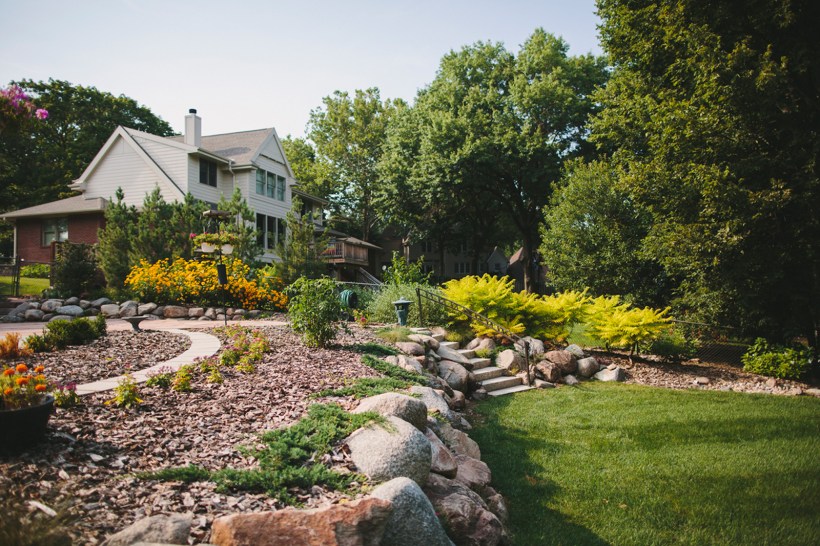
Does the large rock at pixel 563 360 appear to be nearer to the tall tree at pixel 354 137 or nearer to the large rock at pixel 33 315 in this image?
the large rock at pixel 33 315

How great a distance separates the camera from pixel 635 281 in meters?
15.7

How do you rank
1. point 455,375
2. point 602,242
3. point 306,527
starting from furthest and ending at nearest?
point 602,242
point 455,375
point 306,527

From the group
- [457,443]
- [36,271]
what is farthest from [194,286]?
[36,271]

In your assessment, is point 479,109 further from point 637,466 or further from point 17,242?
point 17,242

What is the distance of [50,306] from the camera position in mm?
13289

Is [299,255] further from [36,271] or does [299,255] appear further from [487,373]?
[36,271]

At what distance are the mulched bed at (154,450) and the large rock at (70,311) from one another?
997 centimetres

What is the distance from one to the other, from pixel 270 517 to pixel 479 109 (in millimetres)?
24742

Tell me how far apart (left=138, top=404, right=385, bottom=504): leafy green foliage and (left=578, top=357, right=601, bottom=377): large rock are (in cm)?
723

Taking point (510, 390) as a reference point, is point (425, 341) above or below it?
above

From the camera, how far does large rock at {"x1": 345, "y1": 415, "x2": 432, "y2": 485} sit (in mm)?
3471

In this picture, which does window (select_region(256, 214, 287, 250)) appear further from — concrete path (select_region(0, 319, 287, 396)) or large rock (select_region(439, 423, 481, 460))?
→ large rock (select_region(439, 423, 481, 460))

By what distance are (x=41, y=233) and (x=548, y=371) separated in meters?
26.9

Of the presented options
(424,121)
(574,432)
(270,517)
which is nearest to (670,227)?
(574,432)
